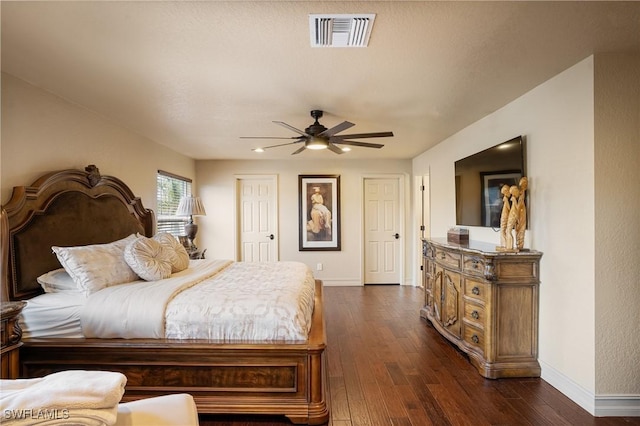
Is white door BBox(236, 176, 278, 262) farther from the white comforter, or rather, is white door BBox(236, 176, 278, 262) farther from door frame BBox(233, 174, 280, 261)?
the white comforter

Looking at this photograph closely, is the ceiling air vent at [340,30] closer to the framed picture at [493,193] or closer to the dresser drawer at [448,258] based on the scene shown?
the framed picture at [493,193]

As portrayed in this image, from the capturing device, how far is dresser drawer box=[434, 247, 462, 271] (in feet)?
9.74

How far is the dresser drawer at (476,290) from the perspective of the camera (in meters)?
2.59

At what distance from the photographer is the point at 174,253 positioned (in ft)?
10.0

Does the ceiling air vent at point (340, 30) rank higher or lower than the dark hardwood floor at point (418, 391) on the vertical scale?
higher

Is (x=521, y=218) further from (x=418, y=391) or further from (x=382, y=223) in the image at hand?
(x=382, y=223)

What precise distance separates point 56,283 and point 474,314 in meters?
3.34

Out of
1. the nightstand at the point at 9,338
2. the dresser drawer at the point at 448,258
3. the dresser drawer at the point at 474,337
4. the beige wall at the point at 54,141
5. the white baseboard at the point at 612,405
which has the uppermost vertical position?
the beige wall at the point at 54,141

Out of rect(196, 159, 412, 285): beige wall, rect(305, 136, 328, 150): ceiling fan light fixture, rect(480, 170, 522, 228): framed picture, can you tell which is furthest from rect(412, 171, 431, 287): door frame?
rect(305, 136, 328, 150): ceiling fan light fixture

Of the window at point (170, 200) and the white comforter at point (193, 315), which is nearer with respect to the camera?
the white comforter at point (193, 315)

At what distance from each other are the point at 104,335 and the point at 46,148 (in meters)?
1.60

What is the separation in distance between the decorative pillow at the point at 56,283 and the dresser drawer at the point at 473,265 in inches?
124

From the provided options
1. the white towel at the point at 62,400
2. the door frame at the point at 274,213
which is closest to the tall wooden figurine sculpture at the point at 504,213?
the white towel at the point at 62,400

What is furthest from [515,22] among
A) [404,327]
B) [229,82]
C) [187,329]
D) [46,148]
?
[46,148]
